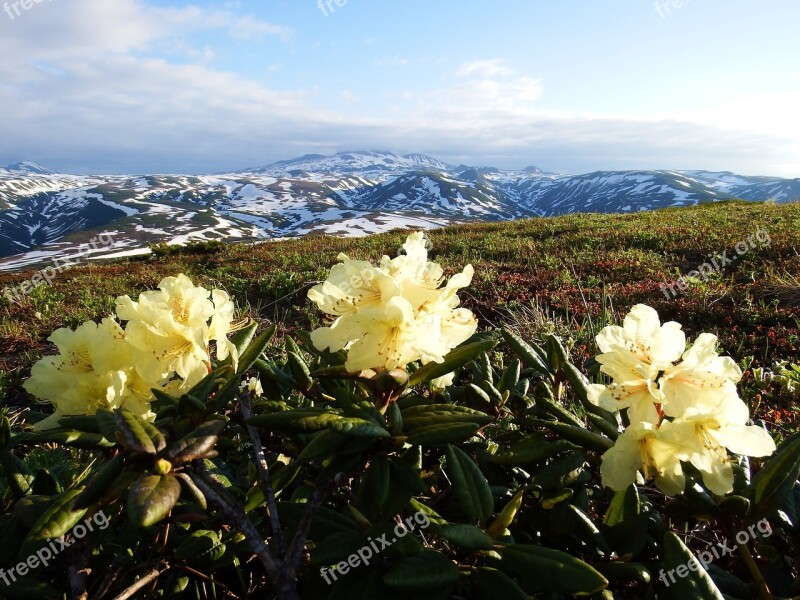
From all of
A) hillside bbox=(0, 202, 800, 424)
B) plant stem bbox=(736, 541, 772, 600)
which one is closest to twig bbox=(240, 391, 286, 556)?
plant stem bbox=(736, 541, 772, 600)

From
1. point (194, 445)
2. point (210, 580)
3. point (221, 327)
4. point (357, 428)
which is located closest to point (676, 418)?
point (357, 428)

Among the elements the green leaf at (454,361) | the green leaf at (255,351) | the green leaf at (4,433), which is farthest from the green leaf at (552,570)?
the green leaf at (4,433)

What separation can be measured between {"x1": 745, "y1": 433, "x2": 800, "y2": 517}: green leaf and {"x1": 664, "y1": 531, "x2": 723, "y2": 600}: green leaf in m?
0.30

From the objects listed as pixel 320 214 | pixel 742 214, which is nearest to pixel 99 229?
pixel 320 214

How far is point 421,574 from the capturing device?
1.19 metres

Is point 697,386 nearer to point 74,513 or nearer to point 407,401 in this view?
point 407,401

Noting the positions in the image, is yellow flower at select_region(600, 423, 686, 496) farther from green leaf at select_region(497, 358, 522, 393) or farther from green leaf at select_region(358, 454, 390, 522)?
green leaf at select_region(497, 358, 522, 393)

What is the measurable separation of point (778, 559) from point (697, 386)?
68cm

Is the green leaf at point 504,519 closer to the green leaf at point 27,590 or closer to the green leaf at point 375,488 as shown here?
the green leaf at point 375,488

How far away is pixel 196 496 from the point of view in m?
1.21

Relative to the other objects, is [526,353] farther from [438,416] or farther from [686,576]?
[686,576]

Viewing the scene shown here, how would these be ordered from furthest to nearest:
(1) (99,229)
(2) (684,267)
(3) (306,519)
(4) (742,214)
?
(1) (99,229)
(4) (742,214)
(2) (684,267)
(3) (306,519)

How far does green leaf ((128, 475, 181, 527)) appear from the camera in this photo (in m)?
0.97

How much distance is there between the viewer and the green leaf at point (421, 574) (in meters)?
1.16
